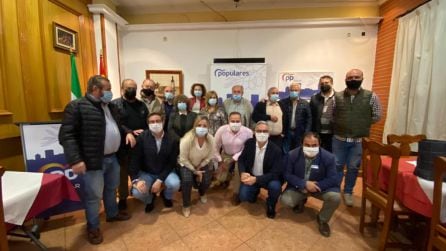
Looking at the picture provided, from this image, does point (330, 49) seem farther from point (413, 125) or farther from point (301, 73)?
point (413, 125)

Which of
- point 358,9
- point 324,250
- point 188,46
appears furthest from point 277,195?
point 358,9

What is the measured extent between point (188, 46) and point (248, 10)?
4.35 ft

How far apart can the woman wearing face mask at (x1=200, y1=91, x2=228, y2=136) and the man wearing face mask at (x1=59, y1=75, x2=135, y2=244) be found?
119 centimetres

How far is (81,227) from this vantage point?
83.0 inches

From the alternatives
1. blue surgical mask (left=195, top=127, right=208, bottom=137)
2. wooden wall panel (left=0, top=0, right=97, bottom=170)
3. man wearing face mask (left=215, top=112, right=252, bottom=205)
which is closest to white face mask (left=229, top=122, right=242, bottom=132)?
man wearing face mask (left=215, top=112, right=252, bottom=205)

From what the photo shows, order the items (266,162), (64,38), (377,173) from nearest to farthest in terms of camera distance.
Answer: (377,173) < (266,162) < (64,38)

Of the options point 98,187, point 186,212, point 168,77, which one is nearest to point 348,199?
point 186,212

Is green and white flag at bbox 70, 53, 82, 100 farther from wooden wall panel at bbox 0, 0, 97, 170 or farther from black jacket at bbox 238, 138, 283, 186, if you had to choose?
black jacket at bbox 238, 138, 283, 186

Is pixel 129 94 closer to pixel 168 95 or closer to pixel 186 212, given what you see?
pixel 168 95

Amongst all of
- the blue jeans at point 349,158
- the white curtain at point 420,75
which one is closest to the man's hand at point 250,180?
the blue jeans at point 349,158

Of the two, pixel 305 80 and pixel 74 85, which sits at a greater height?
pixel 305 80

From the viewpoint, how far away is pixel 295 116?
2842 mm

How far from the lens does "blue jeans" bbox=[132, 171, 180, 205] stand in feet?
7.38

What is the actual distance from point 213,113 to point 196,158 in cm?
74
